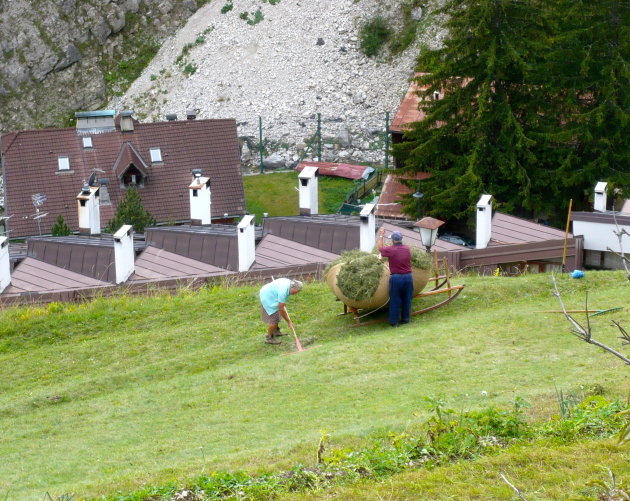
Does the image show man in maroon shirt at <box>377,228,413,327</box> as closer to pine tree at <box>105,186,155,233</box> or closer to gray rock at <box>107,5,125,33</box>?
pine tree at <box>105,186,155,233</box>

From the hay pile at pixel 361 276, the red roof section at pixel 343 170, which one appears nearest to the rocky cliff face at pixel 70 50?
the red roof section at pixel 343 170

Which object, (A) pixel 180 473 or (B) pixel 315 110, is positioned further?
(B) pixel 315 110

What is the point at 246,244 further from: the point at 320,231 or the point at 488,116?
the point at 488,116

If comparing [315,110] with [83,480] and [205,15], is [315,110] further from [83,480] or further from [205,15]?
[83,480]

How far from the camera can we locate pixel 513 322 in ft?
48.5

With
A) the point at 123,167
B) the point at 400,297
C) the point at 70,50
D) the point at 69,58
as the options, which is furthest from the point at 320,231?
the point at 70,50

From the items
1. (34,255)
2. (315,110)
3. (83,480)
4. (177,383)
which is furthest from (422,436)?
(315,110)

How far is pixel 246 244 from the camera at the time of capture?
23172 millimetres

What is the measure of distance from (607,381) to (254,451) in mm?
4082

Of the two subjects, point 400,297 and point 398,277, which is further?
point 400,297

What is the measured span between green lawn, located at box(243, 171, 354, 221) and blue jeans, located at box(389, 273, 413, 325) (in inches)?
1052

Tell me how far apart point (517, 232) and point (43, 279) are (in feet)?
38.2

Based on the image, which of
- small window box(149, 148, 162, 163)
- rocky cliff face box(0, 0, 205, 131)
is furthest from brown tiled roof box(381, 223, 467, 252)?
rocky cliff face box(0, 0, 205, 131)

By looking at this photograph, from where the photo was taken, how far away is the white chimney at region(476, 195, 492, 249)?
79.9 ft
